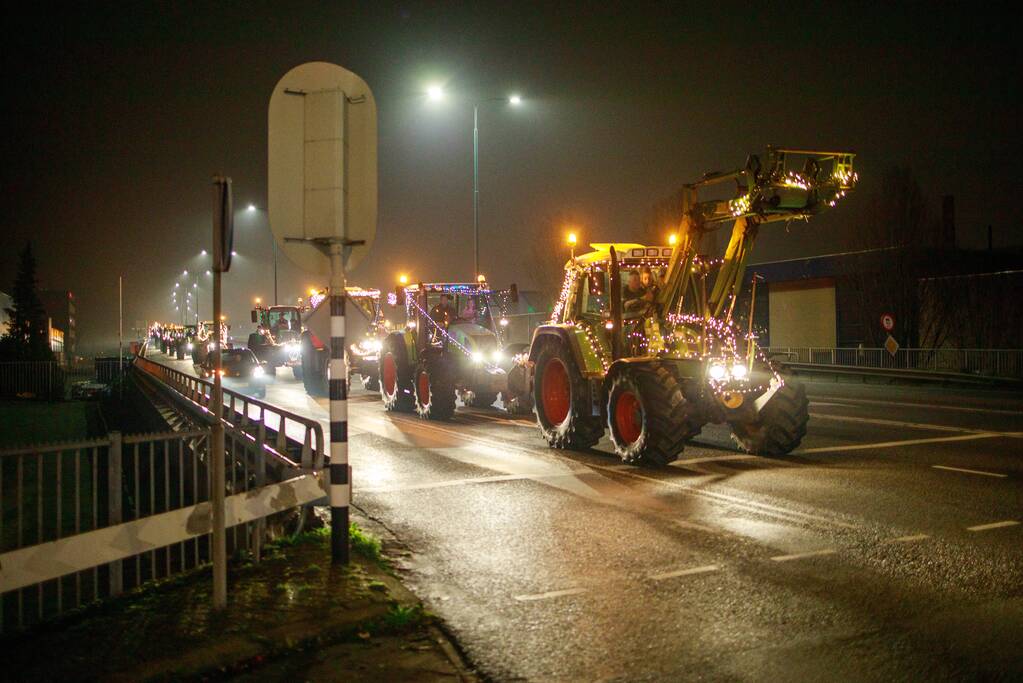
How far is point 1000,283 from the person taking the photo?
102 feet

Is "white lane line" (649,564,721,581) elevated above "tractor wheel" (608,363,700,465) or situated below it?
below

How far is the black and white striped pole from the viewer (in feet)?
21.4

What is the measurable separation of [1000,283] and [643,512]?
27.4 meters

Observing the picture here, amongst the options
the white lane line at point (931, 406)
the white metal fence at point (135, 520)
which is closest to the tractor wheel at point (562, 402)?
the white metal fence at point (135, 520)

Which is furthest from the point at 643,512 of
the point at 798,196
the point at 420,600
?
the point at 798,196

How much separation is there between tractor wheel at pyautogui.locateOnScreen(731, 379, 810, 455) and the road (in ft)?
1.09

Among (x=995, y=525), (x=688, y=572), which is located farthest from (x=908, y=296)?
(x=688, y=572)

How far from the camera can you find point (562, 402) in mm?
13828

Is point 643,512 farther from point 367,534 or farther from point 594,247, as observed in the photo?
point 594,247

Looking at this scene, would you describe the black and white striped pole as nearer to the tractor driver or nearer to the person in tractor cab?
the person in tractor cab

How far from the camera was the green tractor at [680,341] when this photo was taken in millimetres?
11305

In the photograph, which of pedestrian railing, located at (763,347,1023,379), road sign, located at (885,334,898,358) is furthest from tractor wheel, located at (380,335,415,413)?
road sign, located at (885,334,898,358)

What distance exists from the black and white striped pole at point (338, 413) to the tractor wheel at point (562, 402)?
663 cm

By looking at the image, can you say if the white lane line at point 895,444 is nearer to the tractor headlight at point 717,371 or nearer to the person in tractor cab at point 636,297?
the tractor headlight at point 717,371
